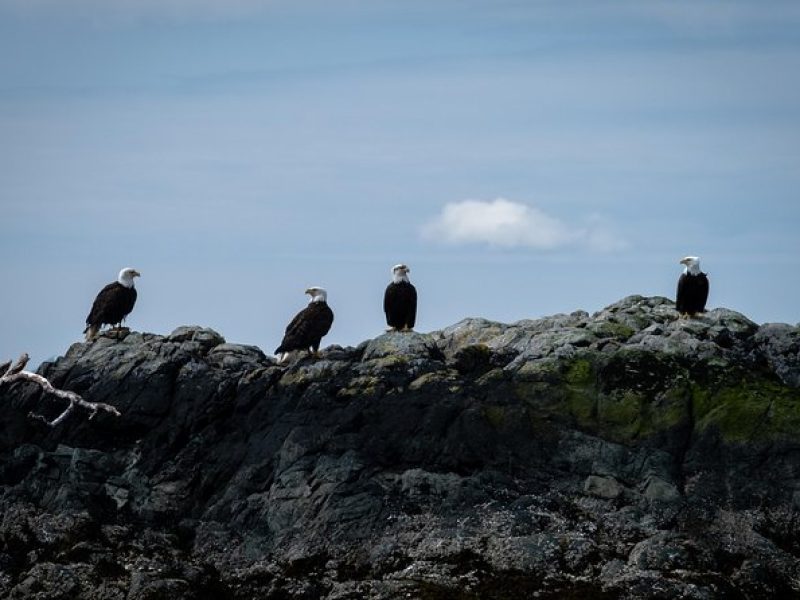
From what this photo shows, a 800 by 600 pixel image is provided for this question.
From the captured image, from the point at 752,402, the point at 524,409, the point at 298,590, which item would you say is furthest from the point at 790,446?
the point at 298,590

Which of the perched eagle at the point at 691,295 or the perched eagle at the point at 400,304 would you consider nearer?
the perched eagle at the point at 691,295

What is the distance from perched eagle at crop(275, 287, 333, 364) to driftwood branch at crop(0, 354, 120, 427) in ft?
16.9

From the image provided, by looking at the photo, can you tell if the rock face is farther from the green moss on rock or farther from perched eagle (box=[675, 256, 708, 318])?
perched eagle (box=[675, 256, 708, 318])

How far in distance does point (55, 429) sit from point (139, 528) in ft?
14.3

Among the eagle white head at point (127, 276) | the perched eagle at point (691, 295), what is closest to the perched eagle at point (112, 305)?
the eagle white head at point (127, 276)

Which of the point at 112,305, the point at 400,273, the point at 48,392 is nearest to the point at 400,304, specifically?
the point at 400,273

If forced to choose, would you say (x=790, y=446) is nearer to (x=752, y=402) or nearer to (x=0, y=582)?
(x=752, y=402)

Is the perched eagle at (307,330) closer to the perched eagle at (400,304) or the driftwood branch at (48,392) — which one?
the perched eagle at (400,304)

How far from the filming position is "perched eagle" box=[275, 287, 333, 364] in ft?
142

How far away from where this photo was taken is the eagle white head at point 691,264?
45438 millimetres

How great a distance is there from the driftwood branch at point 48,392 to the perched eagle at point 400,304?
9444 mm

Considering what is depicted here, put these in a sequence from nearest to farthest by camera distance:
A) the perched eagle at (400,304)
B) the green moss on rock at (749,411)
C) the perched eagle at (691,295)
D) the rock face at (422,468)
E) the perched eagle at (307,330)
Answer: the rock face at (422,468) → the green moss on rock at (749,411) → the perched eagle at (307,330) → the perched eagle at (691,295) → the perched eagle at (400,304)

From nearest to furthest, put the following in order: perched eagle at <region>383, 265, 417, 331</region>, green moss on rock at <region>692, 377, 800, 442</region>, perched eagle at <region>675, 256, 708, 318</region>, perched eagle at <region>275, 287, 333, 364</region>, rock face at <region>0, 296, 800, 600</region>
Answer: 1. rock face at <region>0, 296, 800, 600</region>
2. green moss on rock at <region>692, 377, 800, 442</region>
3. perched eagle at <region>275, 287, 333, 364</region>
4. perched eagle at <region>675, 256, 708, 318</region>
5. perched eagle at <region>383, 265, 417, 331</region>

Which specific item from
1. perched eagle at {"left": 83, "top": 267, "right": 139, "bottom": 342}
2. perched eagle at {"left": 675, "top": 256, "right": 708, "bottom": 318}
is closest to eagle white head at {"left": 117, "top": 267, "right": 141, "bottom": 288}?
perched eagle at {"left": 83, "top": 267, "right": 139, "bottom": 342}
